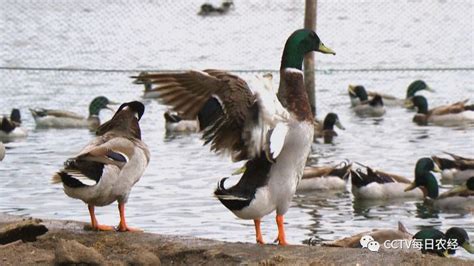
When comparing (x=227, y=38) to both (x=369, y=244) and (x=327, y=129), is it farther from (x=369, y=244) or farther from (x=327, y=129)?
(x=369, y=244)

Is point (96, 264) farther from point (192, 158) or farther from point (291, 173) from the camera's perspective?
point (192, 158)

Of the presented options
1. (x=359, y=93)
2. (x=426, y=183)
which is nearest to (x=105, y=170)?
(x=426, y=183)

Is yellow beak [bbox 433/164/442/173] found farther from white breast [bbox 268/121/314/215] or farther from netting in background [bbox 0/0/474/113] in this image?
netting in background [bbox 0/0/474/113]

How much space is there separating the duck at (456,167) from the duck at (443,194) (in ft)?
1.36

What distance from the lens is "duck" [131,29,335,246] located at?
299 inches

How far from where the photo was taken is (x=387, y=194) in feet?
44.1

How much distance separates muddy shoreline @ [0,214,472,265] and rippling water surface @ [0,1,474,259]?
8.40 feet

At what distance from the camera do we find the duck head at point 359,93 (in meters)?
20.7

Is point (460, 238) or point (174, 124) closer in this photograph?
point (460, 238)

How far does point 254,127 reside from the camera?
761cm

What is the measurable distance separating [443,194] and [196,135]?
6162mm

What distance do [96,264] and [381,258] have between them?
1601 mm

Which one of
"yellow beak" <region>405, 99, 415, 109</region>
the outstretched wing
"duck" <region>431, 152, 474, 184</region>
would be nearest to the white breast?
the outstretched wing

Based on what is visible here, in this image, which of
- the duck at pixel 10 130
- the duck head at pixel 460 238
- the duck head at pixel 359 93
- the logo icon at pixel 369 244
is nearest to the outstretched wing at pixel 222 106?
the logo icon at pixel 369 244
